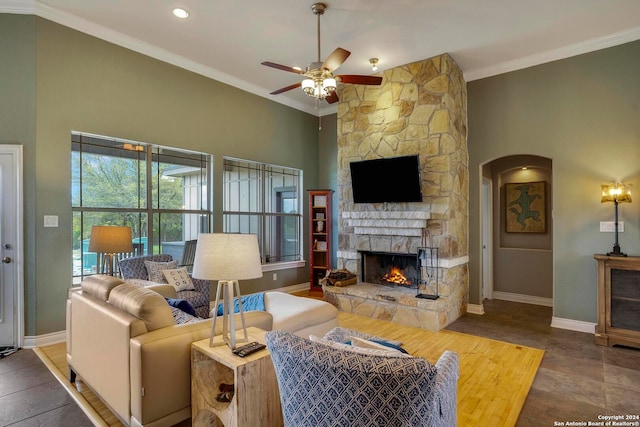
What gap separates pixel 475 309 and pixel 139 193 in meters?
4.96

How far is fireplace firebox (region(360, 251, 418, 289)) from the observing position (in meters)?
5.05

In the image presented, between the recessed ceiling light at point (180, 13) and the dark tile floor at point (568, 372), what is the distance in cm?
467

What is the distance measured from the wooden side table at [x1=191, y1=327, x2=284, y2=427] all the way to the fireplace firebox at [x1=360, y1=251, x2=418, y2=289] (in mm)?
3344

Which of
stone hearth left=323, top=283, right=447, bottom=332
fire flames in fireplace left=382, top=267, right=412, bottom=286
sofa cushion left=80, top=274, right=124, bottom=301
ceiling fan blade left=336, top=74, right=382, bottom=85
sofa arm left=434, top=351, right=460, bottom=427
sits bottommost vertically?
stone hearth left=323, top=283, right=447, bottom=332

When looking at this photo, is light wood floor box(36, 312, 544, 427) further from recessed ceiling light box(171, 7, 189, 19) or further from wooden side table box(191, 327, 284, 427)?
recessed ceiling light box(171, 7, 189, 19)

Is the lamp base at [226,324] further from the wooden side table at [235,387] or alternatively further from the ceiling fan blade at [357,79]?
the ceiling fan blade at [357,79]

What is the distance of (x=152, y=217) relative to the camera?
182 inches

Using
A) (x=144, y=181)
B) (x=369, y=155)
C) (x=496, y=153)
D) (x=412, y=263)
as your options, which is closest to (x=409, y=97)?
(x=369, y=155)

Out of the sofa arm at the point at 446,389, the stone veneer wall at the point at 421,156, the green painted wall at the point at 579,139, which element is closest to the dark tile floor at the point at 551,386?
the green painted wall at the point at 579,139

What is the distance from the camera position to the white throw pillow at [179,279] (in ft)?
13.0

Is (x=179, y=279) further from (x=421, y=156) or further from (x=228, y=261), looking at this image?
(x=421, y=156)

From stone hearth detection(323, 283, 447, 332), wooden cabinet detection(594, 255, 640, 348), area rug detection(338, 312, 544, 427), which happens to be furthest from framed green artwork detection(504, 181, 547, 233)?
area rug detection(338, 312, 544, 427)

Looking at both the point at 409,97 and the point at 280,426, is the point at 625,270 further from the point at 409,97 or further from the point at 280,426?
the point at 280,426

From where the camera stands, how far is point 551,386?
111 inches
